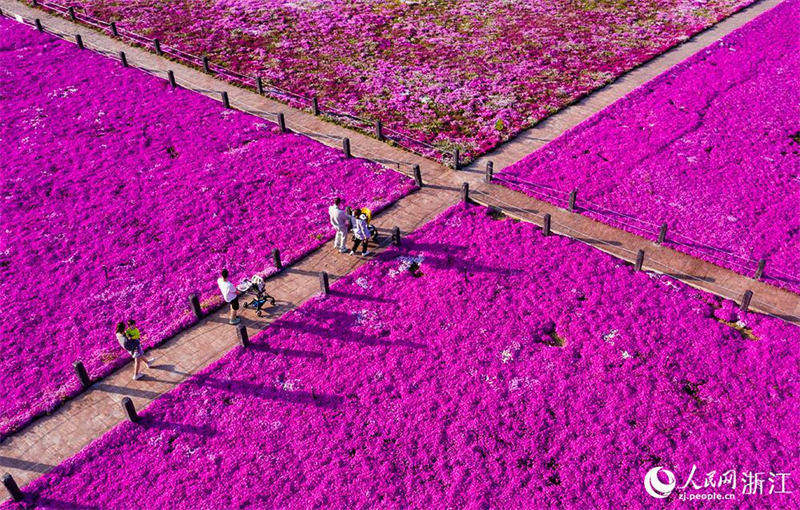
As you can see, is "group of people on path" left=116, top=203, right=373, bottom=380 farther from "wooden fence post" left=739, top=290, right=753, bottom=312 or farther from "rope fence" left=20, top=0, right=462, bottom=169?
"wooden fence post" left=739, top=290, right=753, bottom=312

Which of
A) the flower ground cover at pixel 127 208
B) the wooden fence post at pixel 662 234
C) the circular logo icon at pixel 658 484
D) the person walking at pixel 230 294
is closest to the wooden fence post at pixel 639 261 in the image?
the wooden fence post at pixel 662 234

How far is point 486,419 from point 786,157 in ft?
65.9

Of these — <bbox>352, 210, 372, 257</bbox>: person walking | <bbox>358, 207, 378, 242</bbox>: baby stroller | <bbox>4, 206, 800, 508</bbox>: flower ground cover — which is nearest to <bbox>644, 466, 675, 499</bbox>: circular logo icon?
<bbox>4, 206, 800, 508</bbox>: flower ground cover

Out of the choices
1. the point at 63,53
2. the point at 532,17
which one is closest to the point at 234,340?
the point at 63,53

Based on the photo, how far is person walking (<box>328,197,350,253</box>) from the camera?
811 inches

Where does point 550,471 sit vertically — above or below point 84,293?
below

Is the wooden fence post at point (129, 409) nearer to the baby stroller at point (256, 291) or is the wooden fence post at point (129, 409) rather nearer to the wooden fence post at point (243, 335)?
the wooden fence post at point (243, 335)

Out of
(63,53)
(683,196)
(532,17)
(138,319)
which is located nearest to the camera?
(138,319)

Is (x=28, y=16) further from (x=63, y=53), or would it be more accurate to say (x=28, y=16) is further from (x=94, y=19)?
(x=63, y=53)

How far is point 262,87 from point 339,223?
1534cm

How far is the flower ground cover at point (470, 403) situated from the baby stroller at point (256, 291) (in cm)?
103

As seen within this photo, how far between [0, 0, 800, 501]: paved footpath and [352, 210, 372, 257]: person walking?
24.2 inches

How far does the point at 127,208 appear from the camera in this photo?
974 inches

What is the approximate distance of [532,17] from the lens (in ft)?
139
